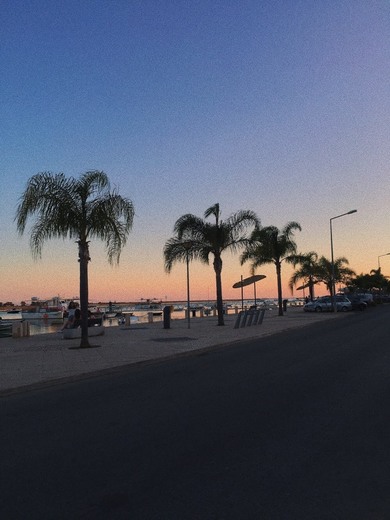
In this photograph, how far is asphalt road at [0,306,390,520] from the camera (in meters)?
3.78

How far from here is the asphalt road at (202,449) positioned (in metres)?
3.78

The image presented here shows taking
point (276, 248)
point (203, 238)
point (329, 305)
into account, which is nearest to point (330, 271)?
point (329, 305)

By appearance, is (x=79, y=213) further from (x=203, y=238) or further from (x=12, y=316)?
(x=12, y=316)

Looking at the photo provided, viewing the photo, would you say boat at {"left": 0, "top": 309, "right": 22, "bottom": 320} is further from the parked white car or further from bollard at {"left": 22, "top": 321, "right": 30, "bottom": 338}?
bollard at {"left": 22, "top": 321, "right": 30, "bottom": 338}

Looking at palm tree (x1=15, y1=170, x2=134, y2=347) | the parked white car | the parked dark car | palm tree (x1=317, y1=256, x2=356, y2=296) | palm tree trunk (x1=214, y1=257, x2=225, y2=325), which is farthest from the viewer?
palm tree (x1=317, y1=256, x2=356, y2=296)

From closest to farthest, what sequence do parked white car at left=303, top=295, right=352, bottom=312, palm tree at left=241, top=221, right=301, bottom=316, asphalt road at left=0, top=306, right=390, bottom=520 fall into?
asphalt road at left=0, top=306, right=390, bottom=520, palm tree at left=241, top=221, right=301, bottom=316, parked white car at left=303, top=295, right=352, bottom=312

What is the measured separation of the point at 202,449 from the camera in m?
5.16

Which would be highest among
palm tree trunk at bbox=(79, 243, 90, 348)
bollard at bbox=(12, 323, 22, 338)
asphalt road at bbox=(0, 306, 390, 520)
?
palm tree trunk at bbox=(79, 243, 90, 348)

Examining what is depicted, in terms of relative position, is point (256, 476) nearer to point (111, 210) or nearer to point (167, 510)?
point (167, 510)

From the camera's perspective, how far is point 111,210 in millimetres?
17719

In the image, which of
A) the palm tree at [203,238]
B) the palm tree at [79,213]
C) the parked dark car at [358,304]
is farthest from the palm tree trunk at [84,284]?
the parked dark car at [358,304]

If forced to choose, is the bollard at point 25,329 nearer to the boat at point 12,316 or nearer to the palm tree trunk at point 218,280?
the palm tree trunk at point 218,280

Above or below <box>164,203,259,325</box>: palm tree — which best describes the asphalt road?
below

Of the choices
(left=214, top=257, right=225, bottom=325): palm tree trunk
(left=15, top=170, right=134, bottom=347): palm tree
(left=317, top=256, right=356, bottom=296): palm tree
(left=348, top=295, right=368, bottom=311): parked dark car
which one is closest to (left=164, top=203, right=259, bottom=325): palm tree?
(left=214, top=257, right=225, bottom=325): palm tree trunk
